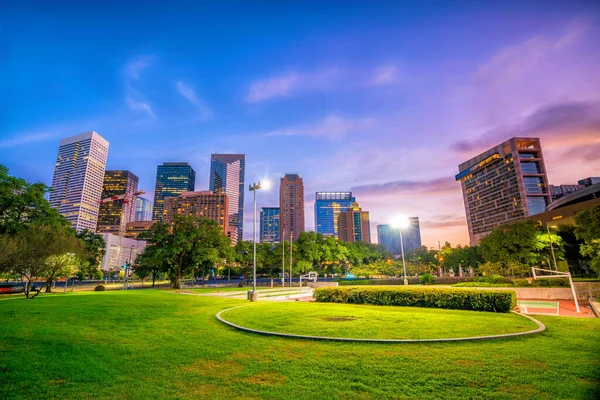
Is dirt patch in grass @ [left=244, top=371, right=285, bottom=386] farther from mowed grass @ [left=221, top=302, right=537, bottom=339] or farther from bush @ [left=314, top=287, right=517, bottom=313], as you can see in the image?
bush @ [left=314, top=287, right=517, bottom=313]

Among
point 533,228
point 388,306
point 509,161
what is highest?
point 509,161

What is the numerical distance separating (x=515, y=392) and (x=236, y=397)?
4897 millimetres

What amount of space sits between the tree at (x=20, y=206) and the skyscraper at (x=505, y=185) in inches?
5390

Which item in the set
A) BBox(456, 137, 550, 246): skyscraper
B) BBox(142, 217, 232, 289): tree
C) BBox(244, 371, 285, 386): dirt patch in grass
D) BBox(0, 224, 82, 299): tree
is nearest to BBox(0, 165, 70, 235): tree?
BBox(0, 224, 82, 299): tree

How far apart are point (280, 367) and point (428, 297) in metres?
13.5

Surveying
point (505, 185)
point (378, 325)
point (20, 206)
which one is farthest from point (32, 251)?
point (505, 185)

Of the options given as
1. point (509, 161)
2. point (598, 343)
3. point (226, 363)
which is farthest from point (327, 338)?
point (509, 161)

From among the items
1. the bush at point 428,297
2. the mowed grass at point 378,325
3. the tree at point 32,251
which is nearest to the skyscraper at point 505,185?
the bush at point 428,297

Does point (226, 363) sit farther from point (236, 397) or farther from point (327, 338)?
point (327, 338)

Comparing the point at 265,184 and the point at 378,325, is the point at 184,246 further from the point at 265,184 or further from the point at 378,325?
the point at 378,325

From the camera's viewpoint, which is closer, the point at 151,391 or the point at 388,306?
the point at 151,391

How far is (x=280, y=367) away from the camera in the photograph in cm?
656

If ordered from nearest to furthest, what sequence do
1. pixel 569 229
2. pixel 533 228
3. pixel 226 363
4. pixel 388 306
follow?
pixel 226 363, pixel 388 306, pixel 533 228, pixel 569 229

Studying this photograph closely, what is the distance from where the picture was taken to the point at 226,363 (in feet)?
22.7
